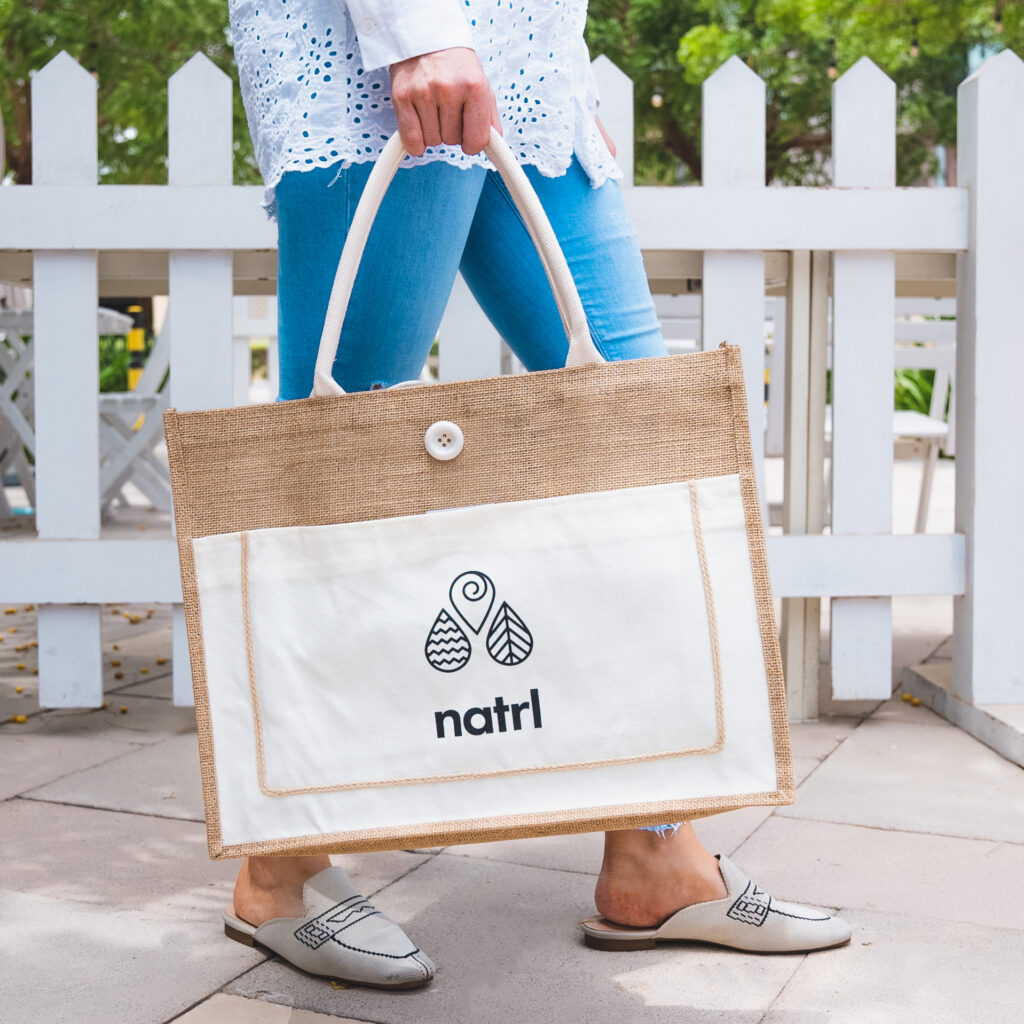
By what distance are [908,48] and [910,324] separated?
8392 millimetres

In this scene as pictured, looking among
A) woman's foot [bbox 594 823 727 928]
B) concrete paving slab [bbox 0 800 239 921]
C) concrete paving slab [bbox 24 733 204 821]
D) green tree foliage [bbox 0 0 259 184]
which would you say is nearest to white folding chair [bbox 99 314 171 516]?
concrete paving slab [bbox 24 733 204 821]

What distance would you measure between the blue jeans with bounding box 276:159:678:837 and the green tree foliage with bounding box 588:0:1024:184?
11.8 m

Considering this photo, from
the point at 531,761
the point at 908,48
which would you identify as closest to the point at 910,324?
the point at 531,761

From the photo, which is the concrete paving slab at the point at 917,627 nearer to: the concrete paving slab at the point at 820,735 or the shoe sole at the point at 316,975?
the concrete paving slab at the point at 820,735

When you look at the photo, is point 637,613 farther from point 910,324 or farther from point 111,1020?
point 910,324

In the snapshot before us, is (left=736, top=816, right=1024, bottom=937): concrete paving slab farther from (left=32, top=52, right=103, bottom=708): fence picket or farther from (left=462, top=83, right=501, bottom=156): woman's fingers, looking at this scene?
(left=32, top=52, right=103, bottom=708): fence picket

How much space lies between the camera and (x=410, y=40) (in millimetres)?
1382

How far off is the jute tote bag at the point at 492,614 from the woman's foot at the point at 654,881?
349mm

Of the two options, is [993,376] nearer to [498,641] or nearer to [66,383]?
[498,641]

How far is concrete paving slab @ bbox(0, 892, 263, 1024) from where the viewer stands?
151 cm

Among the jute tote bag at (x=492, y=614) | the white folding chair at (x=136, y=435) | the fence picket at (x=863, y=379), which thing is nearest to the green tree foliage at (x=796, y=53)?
the white folding chair at (x=136, y=435)

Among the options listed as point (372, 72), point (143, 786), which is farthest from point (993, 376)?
point (143, 786)

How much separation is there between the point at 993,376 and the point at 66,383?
6.61 feet

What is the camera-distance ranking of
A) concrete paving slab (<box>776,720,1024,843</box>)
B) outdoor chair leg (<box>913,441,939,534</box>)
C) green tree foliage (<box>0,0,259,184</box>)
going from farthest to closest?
1. green tree foliage (<box>0,0,259,184</box>)
2. outdoor chair leg (<box>913,441,939,534</box>)
3. concrete paving slab (<box>776,720,1024,843</box>)
